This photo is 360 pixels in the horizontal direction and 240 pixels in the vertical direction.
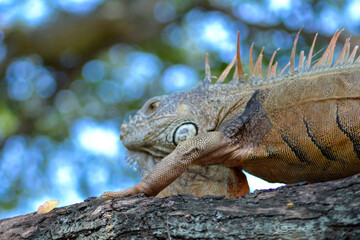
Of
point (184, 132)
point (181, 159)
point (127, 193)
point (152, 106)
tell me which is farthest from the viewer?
point (152, 106)

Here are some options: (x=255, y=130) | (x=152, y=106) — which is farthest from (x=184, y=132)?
(x=255, y=130)

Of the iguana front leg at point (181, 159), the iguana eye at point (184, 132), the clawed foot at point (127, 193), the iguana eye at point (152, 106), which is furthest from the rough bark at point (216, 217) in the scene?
the iguana eye at point (152, 106)

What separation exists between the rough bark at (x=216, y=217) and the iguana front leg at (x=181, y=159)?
2.02 ft

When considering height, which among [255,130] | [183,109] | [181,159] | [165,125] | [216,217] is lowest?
[216,217]

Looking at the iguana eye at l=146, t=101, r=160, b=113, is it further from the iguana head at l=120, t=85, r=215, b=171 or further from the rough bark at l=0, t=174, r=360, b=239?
the rough bark at l=0, t=174, r=360, b=239

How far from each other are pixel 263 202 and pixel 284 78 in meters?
1.87

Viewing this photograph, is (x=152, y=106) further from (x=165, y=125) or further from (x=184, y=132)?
(x=184, y=132)

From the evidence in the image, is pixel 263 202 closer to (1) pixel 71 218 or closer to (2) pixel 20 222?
(1) pixel 71 218

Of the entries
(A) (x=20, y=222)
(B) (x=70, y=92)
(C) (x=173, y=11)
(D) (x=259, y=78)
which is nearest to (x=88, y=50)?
(B) (x=70, y=92)

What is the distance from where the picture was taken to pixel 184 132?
429 centimetres

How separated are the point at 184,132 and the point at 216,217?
6.04 feet

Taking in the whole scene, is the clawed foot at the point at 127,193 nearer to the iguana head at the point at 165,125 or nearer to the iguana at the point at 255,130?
the iguana at the point at 255,130

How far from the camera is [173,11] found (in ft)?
33.1

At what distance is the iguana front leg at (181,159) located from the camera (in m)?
3.67
